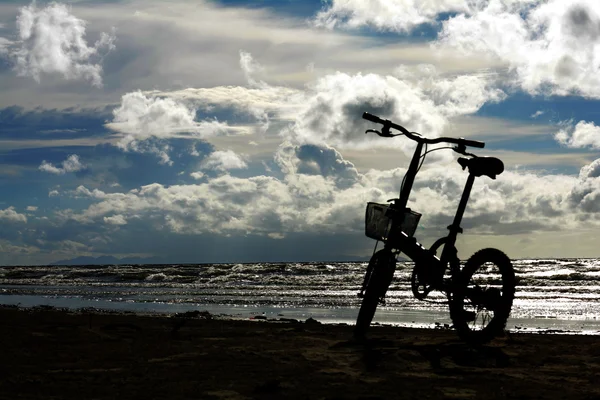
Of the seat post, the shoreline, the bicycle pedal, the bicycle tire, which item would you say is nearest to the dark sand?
the bicycle pedal

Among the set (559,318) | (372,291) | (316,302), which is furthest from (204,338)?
(316,302)

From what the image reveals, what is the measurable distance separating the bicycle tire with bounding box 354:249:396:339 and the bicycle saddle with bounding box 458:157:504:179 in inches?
76.0

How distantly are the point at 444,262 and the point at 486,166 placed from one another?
1584 mm

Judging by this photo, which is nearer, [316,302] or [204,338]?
[204,338]

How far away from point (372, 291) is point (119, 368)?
4539 millimetres

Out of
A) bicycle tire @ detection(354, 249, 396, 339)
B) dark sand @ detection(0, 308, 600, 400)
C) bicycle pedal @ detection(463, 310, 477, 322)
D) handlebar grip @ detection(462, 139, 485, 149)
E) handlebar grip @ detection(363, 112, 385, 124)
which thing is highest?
handlebar grip @ detection(363, 112, 385, 124)

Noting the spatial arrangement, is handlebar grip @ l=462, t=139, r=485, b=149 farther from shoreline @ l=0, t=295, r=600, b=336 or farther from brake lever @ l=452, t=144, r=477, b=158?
shoreline @ l=0, t=295, r=600, b=336

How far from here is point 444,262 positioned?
1025 centimetres

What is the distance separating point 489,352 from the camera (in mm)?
9531

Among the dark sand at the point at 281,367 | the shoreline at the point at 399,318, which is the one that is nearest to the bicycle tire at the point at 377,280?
the dark sand at the point at 281,367

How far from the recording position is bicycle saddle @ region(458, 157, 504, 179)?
33.4 feet

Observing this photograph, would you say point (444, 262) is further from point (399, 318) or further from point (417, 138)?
point (399, 318)

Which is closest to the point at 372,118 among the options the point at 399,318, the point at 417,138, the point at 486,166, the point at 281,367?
the point at 417,138

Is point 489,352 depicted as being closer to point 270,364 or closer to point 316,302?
point 270,364
